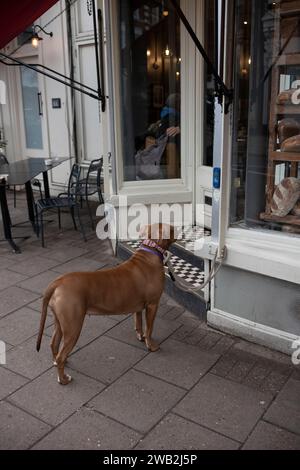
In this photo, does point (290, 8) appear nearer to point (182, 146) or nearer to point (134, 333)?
point (182, 146)

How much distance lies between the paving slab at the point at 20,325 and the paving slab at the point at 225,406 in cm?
144

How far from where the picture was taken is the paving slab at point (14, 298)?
153 inches

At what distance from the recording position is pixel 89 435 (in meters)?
2.34

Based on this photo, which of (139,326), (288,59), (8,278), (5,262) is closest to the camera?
(288,59)

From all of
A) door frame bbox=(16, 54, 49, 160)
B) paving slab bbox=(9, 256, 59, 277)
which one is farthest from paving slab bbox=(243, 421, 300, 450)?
door frame bbox=(16, 54, 49, 160)

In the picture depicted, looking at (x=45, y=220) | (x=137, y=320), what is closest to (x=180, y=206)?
(x=137, y=320)

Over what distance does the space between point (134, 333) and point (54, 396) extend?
0.92 meters

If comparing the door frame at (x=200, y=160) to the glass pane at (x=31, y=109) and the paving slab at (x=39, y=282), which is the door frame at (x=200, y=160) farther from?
the glass pane at (x=31, y=109)

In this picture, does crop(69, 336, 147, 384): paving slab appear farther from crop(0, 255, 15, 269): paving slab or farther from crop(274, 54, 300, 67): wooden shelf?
crop(274, 54, 300, 67): wooden shelf

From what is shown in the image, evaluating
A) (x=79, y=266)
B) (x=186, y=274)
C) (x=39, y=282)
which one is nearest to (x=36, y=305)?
(x=39, y=282)

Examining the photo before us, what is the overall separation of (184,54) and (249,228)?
8.07 feet

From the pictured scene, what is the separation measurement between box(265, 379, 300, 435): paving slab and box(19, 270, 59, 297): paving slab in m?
2.47

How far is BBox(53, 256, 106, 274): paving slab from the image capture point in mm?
4734

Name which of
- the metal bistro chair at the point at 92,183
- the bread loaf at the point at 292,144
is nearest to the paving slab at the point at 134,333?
the bread loaf at the point at 292,144
